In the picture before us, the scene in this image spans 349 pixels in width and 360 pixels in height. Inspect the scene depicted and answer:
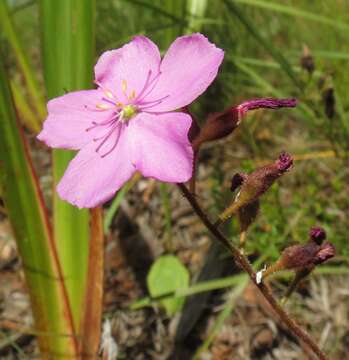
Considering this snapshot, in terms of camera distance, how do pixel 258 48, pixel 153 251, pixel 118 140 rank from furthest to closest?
1. pixel 258 48
2. pixel 153 251
3. pixel 118 140

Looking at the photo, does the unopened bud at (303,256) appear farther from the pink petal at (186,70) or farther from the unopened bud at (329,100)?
the unopened bud at (329,100)

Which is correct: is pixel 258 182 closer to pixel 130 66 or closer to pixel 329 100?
pixel 130 66

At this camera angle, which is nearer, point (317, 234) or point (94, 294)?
point (317, 234)

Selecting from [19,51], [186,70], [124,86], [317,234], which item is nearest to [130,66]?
[124,86]

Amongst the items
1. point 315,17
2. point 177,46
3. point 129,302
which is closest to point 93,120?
point 177,46

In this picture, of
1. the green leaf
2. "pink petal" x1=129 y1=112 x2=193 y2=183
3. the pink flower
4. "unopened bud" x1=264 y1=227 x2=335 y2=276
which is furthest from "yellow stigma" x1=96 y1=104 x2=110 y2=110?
the green leaf

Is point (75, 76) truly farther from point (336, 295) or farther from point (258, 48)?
point (258, 48)

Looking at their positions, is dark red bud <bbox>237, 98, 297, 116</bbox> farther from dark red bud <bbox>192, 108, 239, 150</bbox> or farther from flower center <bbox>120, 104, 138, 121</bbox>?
flower center <bbox>120, 104, 138, 121</bbox>
